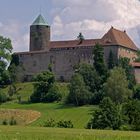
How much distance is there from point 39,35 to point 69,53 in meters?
18.3

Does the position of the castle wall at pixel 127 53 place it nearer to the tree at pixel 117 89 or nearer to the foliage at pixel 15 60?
the foliage at pixel 15 60

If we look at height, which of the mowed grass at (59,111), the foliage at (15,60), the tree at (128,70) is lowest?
the mowed grass at (59,111)

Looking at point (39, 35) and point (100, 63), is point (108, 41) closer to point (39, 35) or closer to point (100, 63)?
point (100, 63)

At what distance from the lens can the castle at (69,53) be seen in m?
147

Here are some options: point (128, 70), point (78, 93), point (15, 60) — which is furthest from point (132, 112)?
point (15, 60)

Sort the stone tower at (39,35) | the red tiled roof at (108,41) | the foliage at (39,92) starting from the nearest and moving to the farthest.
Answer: the foliage at (39,92) < the red tiled roof at (108,41) < the stone tower at (39,35)

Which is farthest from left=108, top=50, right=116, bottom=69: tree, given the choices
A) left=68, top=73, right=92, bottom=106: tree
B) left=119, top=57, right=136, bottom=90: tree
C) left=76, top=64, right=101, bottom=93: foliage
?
left=68, top=73, right=92, bottom=106: tree

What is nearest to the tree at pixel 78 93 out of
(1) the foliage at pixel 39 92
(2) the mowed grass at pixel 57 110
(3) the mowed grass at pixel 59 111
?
(2) the mowed grass at pixel 57 110

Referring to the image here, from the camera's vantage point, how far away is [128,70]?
435ft

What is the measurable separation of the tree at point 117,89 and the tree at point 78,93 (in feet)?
16.3

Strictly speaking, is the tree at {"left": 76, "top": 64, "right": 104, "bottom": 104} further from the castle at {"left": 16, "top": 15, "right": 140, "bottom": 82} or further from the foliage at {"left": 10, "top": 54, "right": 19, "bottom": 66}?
the foliage at {"left": 10, "top": 54, "right": 19, "bottom": 66}

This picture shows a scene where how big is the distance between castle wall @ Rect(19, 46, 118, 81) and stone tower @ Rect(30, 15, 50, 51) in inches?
298

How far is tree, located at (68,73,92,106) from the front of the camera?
11494cm

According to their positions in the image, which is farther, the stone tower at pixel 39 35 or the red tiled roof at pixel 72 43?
the stone tower at pixel 39 35
